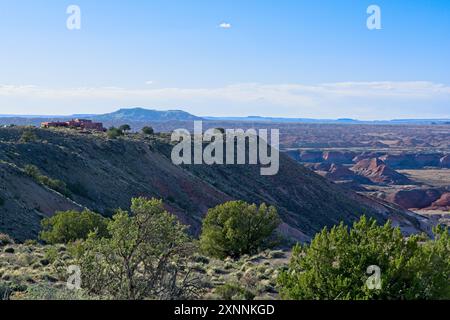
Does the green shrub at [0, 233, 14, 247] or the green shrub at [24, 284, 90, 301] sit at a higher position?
the green shrub at [24, 284, 90, 301]

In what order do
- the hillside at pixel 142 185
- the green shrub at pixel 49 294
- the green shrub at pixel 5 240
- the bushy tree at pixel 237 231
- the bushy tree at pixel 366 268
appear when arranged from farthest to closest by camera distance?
the hillside at pixel 142 185, the bushy tree at pixel 237 231, the green shrub at pixel 5 240, the bushy tree at pixel 366 268, the green shrub at pixel 49 294

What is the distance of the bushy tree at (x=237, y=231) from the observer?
1950 cm

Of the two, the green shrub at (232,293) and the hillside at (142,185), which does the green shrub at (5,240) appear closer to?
the hillside at (142,185)

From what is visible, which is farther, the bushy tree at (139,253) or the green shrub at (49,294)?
the bushy tree at (139,253)

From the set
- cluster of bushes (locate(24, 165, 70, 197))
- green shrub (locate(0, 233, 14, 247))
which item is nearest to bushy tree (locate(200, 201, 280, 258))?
green shrub (locate(0, 233, 14, 247))

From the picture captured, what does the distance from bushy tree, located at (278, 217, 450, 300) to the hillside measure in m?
15.2

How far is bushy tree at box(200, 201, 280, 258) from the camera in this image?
64.0 ft

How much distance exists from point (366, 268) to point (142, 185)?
34.0 metres

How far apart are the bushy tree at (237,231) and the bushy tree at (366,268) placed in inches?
371

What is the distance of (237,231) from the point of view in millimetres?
19531

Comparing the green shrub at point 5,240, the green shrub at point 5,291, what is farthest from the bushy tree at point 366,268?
the green shrub at point 5,240

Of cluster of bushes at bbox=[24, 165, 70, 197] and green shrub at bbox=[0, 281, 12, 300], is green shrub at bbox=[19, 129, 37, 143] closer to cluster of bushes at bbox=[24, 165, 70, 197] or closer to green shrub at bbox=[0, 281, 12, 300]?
cluster of bushes at bbox=[24, 165, 70, 197]

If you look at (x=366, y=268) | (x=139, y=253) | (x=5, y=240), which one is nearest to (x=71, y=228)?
(x=5, y=240)
